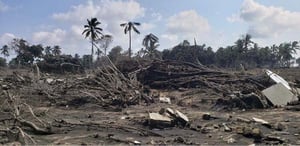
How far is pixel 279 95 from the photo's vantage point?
1489cm

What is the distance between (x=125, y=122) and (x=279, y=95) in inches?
256

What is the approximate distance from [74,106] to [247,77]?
906 cm

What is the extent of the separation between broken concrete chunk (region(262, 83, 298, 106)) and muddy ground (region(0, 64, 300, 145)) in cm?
66

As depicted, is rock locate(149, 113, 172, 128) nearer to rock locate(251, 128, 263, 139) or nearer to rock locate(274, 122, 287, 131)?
rock locate(251, 128, 263, 139)

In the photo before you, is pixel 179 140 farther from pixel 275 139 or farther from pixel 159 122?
pixel 275 139

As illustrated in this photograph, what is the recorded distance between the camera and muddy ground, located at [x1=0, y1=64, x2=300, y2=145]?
31.1 ft

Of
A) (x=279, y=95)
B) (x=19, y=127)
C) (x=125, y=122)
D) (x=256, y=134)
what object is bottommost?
(x=256, y=134)

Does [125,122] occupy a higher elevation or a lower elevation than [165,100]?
lower

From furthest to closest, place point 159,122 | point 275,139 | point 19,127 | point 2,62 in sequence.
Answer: point 2,62 < point 159,122 < point 19,127 < point 275,139

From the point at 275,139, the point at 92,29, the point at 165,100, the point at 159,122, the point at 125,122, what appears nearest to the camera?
the point at 275,139

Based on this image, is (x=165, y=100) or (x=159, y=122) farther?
(x=165, y=100)

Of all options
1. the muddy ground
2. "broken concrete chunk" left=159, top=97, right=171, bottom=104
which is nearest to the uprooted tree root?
the muddy ground

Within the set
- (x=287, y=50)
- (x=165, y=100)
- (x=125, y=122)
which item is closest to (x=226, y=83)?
(x=165, y=100)

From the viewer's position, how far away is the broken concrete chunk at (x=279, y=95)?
14.8 metres
